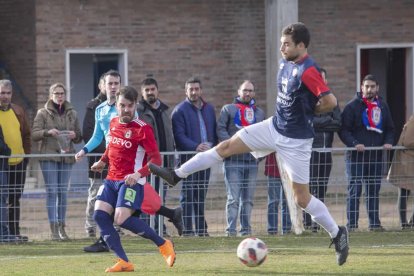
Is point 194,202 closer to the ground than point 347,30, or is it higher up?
closer to the ground

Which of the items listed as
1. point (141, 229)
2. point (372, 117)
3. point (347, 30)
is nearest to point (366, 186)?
point (372, 117)

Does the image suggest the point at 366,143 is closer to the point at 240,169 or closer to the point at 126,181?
the point at 240,169

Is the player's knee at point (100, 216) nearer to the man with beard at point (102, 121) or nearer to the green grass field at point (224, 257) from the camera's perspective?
the green grass field at point (224, 257)

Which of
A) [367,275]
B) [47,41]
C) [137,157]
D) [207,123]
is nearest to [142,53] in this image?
[47,41]

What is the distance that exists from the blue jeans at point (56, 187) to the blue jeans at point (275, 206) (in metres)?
2.72

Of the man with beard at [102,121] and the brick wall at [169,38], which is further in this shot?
the brick wall at [169,38]

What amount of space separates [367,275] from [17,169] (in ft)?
18.7

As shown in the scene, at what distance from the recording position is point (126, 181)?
37.4 feet

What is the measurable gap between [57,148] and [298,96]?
5119 millimetres

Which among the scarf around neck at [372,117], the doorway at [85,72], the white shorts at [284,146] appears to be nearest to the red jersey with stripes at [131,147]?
the white shorts at [284,146]

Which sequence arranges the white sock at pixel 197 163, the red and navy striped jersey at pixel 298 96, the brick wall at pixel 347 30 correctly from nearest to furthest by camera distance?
1. the red and navy striped jersey at pixel 298 96
2. the white sock at pixel 197 163
3. the brick wall at pixel 347 30

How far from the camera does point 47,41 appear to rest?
20719mm

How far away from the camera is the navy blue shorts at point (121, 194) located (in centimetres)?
1140

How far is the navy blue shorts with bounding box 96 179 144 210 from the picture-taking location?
11398 millimetres
